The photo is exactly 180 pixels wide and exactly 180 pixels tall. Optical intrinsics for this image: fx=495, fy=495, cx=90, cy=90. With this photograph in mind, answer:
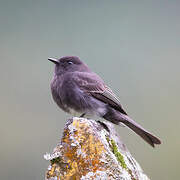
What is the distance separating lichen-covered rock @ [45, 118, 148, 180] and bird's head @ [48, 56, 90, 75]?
3412 mm

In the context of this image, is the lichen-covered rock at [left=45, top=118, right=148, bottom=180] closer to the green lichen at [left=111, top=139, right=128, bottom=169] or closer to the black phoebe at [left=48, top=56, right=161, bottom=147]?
the green lichen at [left=111, top=139, right=128, bottom=169]

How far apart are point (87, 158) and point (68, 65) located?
4134 mm

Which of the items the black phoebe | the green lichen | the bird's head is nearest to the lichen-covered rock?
the green lichen

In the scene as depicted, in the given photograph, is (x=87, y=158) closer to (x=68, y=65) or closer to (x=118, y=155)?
(x=118, y=155)

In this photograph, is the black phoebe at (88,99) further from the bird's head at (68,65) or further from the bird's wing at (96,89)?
the bird's head at (68,65)

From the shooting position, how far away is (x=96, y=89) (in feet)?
24.4

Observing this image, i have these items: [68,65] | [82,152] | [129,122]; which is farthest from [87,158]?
[68,65]

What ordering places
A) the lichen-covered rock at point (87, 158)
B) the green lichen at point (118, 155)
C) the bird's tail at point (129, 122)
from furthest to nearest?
the bird's tail at point (129, 122), the green lichen at point (118, 155), the lichen-covered rock at point (87, 158)

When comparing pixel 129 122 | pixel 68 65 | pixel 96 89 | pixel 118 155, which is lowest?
pixel 118 155

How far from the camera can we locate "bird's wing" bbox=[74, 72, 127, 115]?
7258mm

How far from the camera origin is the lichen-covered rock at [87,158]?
4117 mm

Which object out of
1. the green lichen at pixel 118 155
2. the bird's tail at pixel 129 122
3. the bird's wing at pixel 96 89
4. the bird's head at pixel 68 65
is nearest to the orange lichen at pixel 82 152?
the green lichen at pixel 118 155

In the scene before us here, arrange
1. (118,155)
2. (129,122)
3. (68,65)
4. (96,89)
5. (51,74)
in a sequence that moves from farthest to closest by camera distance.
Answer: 1. (51,74)
2. (68,65)
3. (96,89)
4. (129,122)
5. (118,155)

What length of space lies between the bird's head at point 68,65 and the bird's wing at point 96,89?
0.49m
